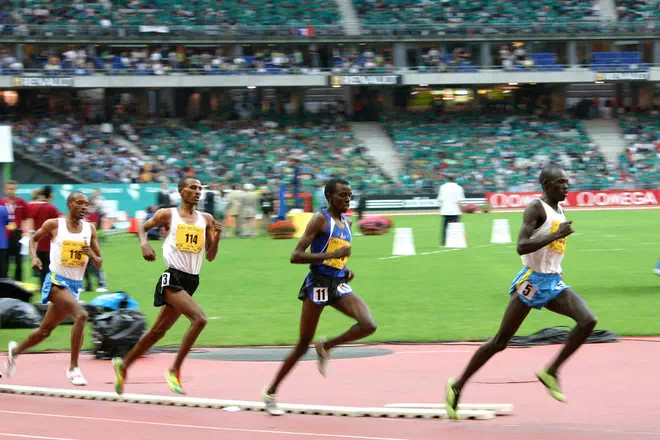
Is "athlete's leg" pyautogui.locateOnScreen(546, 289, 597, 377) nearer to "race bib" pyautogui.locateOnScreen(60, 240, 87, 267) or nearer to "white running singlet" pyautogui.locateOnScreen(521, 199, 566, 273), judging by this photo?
"white running singlet" pyautogui.locateOnScreen(521, 199, 566, 273)

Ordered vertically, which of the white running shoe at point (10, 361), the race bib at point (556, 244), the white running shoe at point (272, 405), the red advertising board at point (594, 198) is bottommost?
the red advertising board at point (594, 198)

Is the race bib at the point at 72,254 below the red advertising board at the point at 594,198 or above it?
above

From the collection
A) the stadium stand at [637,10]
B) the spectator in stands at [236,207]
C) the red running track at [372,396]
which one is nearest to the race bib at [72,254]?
the red running track at [372,396]

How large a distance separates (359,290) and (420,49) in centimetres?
4491

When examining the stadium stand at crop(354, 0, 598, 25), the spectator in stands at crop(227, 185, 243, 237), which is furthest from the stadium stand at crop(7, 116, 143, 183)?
the stadium stand at crop(354, 0, 598, 25)

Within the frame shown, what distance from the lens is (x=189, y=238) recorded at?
8.87 m

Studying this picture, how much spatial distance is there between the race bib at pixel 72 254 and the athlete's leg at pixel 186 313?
1.53m

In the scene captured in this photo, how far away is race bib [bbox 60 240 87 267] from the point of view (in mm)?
9844

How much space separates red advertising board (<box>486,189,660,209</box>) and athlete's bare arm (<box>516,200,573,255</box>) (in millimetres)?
43035

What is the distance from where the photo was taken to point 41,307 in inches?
561

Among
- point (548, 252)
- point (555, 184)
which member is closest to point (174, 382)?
point (548, 252)

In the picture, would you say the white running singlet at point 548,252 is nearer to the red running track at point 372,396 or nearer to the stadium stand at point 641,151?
the red running track at point 372,396

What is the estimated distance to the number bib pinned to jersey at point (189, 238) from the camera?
884cm

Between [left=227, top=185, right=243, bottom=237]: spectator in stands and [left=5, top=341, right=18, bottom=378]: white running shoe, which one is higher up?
[left=5, top=341, right=18, bottom=378]: white running shoe
